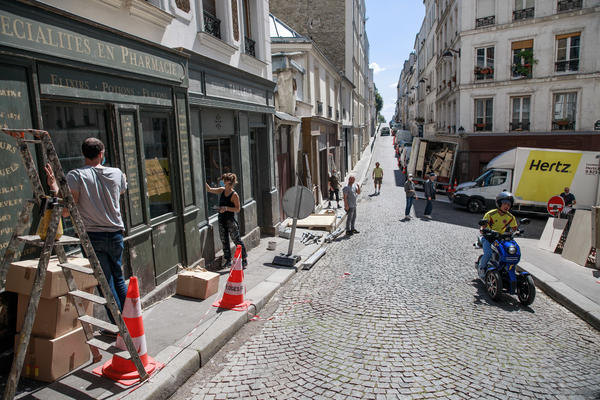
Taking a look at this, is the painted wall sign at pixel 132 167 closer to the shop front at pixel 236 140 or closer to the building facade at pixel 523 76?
the shop front at pixel 236 140

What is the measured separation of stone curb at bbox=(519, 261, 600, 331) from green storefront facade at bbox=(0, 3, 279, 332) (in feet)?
19.6

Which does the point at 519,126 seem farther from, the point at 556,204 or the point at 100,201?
the point at 100,201

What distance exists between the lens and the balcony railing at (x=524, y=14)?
21.6 metres

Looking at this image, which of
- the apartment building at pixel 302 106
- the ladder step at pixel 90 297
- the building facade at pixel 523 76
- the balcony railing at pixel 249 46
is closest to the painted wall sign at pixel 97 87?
the ladder step at pixel 90 297

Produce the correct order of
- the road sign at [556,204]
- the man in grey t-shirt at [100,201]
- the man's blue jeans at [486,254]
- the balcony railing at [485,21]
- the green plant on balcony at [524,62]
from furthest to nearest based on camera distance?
the balcony railing at [485,21] → the green plant on balcony at [524,62] → the road sign at [556,204] → the man's blue jeans at [486,254] → the man in grey t-shirt at [100,201]

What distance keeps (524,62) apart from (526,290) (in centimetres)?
2003

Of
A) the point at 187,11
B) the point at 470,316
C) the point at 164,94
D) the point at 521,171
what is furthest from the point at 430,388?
the point at 521,171

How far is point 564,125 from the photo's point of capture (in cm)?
2138

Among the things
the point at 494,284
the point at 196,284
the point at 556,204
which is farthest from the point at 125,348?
the point at 556,204

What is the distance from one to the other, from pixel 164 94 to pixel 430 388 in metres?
5.25

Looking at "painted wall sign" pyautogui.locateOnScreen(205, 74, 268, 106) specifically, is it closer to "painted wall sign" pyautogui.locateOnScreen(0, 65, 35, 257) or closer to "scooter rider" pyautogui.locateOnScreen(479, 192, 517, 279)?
"painted wall sign" pyautogui.locateOnScreen(0, 65, 35, 257)

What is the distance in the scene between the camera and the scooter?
6.32m

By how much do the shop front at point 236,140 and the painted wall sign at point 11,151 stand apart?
328cm

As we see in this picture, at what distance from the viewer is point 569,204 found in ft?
47.3
